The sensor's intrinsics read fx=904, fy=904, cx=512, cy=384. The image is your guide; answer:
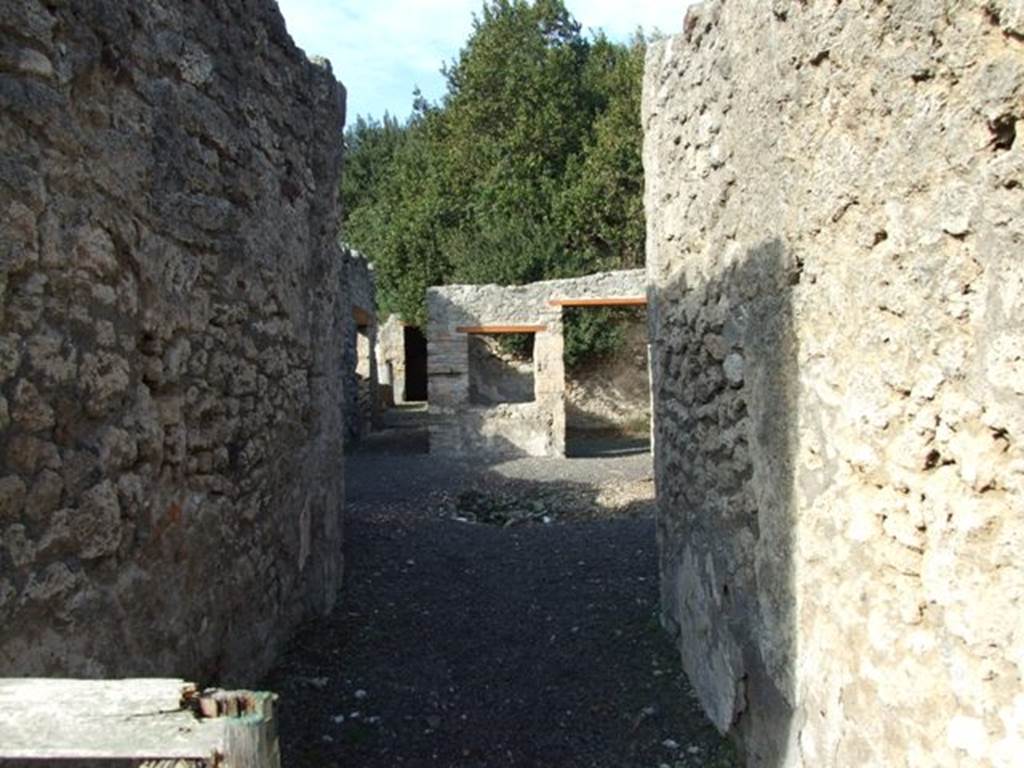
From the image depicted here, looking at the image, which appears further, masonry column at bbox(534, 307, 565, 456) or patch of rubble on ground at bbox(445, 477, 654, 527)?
masonry column at bbox(534, 307, 565, 456)

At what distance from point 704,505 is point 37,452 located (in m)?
2.60

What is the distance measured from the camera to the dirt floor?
352 cm

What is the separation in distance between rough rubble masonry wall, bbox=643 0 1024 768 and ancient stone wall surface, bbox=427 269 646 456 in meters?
10.8

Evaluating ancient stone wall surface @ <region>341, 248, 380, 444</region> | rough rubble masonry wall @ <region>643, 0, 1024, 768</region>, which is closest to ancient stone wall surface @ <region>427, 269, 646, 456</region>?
ancient stone wall surface @ <region>341, 248, 380, 444</region>

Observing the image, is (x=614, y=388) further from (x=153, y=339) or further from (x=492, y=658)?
(x=153, y=339)

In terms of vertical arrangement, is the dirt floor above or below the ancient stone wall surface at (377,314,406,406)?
below

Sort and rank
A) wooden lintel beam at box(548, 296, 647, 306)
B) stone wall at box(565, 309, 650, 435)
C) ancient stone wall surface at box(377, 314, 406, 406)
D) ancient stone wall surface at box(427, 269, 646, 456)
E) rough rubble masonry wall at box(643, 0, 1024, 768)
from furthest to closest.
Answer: ancient stone wall surface at box(377, 314, 406, 406)
stone wall at box(565, 309, 650, 435)
wooden lintel beam at box(548, 296, 647, 306)
ancient stone wall surface at box(427, 269, 646, 456)
rough rubble masonry wall at box(643, 0, 1024, 768)

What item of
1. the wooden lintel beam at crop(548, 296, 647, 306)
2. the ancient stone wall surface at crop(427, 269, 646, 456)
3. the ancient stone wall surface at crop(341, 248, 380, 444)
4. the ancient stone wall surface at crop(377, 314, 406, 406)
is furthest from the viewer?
the ancient stone wall surface at crop(377, 314, 406, 406)

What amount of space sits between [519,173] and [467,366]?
9314 mm

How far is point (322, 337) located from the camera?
17.0 feet

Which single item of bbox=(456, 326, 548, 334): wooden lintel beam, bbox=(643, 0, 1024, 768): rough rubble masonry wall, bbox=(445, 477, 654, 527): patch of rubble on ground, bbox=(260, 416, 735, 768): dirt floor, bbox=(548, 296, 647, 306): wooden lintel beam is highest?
bbox=(548, 296, 647, 306): wooden lintel beam

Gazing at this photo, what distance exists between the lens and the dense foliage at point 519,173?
20.2m

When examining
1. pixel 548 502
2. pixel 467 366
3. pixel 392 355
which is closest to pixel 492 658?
pixel 548 502

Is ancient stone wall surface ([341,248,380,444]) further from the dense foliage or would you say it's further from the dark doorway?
the dark doorway
